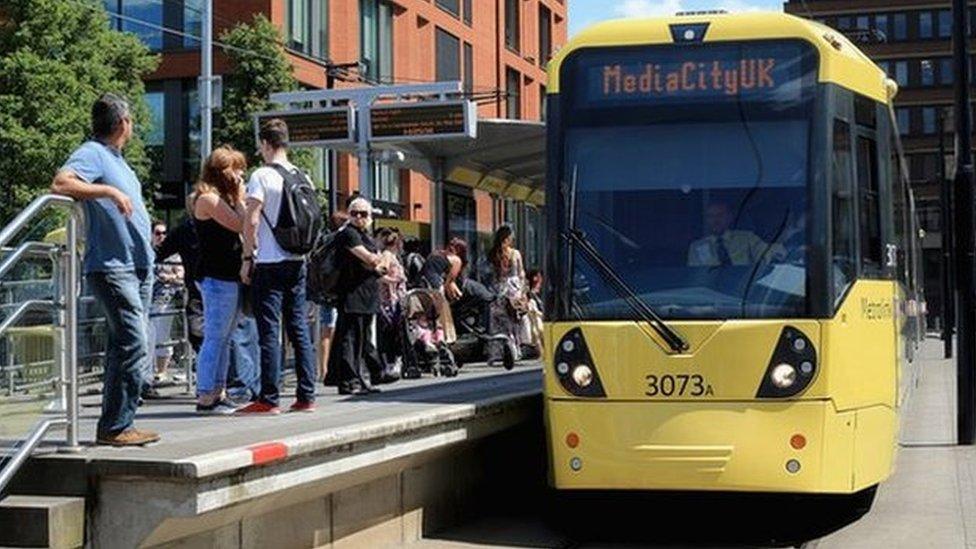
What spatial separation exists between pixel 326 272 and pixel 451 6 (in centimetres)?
4448

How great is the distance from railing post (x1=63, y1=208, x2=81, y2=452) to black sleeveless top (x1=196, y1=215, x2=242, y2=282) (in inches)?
96.3

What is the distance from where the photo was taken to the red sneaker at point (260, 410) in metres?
8.78

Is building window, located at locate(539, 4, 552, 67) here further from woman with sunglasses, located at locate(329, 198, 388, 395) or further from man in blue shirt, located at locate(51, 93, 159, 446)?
man in blue shirt, located at locate(51, 93, 159, 446)

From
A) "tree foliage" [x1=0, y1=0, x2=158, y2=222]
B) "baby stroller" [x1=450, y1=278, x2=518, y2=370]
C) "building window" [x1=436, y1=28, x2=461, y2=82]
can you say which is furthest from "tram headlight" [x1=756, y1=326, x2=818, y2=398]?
"building window" [x1=436, y1=28, x2=461, y2=82]

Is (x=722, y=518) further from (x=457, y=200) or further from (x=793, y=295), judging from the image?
(x=457, y=200)

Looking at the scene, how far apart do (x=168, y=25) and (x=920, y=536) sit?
35869 mm

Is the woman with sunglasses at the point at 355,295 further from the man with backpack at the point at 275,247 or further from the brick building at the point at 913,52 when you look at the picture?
the brick building at the point at 913,52

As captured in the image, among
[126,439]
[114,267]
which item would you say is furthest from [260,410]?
[114,267]

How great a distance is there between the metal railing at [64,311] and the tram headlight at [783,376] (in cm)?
439

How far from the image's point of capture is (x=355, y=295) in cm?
1088

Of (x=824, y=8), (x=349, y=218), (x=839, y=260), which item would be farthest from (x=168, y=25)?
(x=824, y=8)

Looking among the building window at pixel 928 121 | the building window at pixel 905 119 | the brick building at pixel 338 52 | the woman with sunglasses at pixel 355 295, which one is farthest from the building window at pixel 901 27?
the woman with sunglasses at pixel 355 295

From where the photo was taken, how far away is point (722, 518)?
10750 mm

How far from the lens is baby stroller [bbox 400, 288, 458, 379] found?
1401cm
